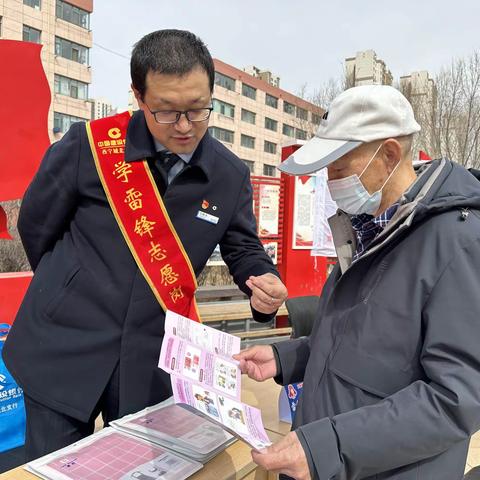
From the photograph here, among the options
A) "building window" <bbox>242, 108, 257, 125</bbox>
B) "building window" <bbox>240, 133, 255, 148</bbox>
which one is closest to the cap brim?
"building window" <bbox>242, 108, 257, 125</bbox>

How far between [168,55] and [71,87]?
26636mm

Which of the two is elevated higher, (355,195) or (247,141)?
(247,141)

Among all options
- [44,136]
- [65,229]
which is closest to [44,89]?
[44,136]

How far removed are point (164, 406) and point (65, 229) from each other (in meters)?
0.66

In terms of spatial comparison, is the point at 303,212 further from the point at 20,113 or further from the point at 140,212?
the point at 140,212

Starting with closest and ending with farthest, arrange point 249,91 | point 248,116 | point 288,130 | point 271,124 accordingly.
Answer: point 249,91
point 248,116
point 271,124
point 288,130

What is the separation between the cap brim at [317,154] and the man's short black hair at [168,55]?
43 centimetres

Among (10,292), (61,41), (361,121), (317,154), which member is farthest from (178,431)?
(61,41)

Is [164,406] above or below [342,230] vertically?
below

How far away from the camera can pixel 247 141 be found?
37.9 meters

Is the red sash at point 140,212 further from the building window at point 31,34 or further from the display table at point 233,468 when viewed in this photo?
the building window at point 31,34

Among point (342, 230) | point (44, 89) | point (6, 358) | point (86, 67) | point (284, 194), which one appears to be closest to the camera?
point (342, 230)

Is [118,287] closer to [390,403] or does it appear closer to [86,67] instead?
[390,403]

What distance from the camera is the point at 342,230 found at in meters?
1.20
